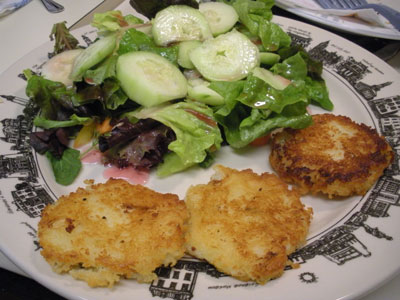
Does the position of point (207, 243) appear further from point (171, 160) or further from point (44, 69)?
point (44, 69)

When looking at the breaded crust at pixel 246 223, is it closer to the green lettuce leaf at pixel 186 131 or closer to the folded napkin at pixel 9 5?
the green lettuce leaf at pixel 186 131

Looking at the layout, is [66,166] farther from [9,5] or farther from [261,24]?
[9,5]

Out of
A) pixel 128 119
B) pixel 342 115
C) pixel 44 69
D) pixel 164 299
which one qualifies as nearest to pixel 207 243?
pixel 164 299

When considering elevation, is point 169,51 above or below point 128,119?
above

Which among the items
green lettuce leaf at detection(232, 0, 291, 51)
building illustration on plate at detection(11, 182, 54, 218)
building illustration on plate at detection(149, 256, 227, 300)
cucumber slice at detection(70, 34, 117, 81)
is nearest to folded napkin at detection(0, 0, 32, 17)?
cucumber slice at detection(70, 34, 117, 81)

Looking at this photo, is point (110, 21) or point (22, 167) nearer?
point (22, 167)

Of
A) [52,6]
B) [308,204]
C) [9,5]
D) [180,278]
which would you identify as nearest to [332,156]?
[308,204]

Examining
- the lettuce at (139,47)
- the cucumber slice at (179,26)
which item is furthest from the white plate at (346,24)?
the lettuce at (139,47)
